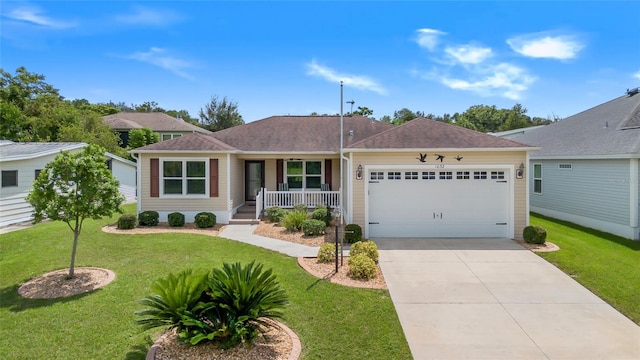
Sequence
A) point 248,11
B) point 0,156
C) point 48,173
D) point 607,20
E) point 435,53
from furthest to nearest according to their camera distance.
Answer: point 435,53, point 0,156, point 607,20, point 248,11, point 48,173

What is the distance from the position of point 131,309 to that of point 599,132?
18483mm

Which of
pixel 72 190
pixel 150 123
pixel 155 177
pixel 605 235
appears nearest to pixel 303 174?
pixel 155 177

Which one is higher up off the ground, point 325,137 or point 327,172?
point 325,137

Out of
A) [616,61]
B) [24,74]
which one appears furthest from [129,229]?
[24,74]

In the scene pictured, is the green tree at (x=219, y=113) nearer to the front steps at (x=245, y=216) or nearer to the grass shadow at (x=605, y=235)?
the front steps at (x=245, y=216)

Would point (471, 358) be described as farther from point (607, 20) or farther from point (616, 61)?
point (616, 61)

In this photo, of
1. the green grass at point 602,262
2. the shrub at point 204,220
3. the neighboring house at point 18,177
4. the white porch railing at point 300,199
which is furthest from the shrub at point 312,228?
the neighboring house at point 18,177

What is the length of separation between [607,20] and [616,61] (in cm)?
504

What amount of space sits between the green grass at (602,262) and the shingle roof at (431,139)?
11.9 feet

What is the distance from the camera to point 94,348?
5.02m

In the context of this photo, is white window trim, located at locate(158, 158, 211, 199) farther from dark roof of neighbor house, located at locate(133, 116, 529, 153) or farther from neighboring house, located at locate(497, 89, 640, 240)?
neighboring house, located at locate(497, 89, 640, 240)

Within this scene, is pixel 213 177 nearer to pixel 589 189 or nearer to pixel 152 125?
pixel 589 189

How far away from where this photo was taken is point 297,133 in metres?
18.8

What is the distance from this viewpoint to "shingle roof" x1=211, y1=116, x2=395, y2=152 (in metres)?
17.2
